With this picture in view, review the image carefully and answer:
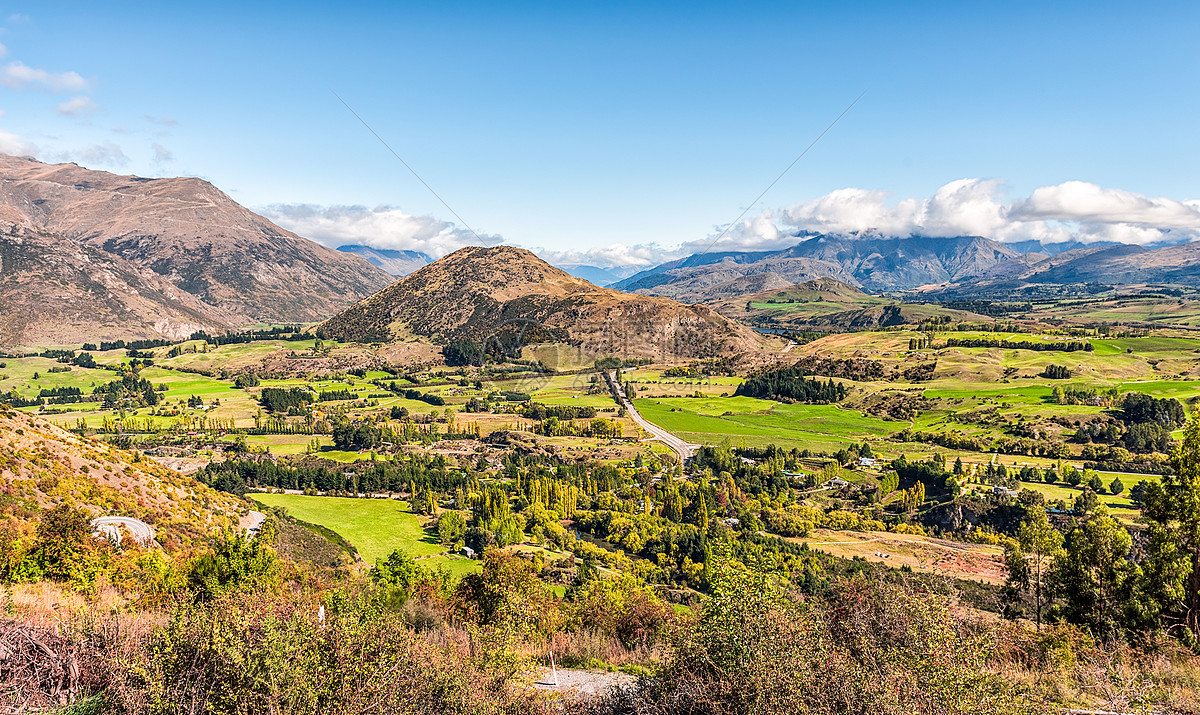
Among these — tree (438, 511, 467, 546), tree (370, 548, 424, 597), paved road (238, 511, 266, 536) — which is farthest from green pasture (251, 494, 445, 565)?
tree (370, 548, 424, 597)

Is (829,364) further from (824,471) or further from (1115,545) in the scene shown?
(1115,545)

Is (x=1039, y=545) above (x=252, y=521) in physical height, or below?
above

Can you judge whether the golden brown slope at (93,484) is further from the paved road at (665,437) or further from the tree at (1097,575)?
→ the paved road at (665,437)

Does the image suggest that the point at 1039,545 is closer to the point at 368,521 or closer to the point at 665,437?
the point at 368,521

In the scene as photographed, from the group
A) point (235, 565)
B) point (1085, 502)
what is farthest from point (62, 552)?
point (1085, 502)

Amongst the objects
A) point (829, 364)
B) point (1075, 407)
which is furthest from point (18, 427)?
point (829, 364)

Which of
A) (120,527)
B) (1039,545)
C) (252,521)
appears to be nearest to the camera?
(1039,545)

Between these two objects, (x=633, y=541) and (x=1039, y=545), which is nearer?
(x=1039, y=545)

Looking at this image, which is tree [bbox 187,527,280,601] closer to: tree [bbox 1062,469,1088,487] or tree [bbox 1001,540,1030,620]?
tree [bbox 1001,540,1030,620]
